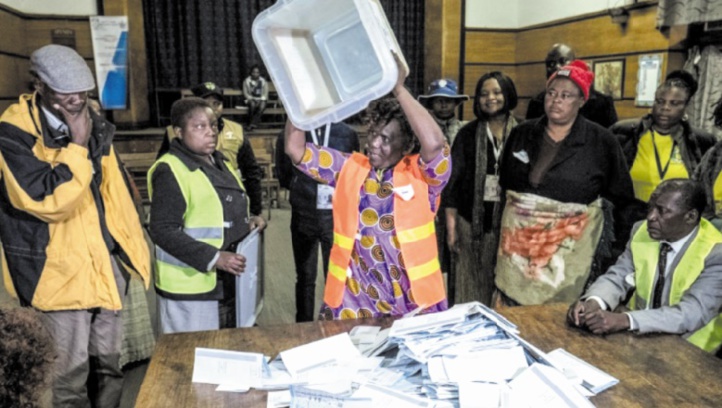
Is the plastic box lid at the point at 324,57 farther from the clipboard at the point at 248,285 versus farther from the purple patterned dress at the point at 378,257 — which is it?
the clipboard at the point at 248,285

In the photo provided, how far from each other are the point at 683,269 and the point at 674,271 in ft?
0.08

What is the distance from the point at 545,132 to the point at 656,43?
3.84m

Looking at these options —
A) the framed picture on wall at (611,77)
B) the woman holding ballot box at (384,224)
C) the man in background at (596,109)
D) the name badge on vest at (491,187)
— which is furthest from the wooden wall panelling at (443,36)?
the woman holding ballot box at (384,224)

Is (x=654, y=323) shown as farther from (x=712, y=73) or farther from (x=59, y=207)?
(x=712, y=73)

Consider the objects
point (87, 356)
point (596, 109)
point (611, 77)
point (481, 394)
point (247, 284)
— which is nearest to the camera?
point (481, 394)

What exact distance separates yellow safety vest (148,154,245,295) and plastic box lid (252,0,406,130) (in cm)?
63

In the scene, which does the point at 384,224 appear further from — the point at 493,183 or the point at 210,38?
the point at 210,38

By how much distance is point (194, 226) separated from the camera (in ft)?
6.47

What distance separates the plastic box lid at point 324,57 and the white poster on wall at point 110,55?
6.15 metres

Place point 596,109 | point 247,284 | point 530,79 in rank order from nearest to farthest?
1. point 247,284
2. point 596,109
3. point 530,79

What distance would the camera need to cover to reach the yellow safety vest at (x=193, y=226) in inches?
76.7

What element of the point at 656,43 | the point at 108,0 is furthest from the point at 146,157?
the point at 656,43

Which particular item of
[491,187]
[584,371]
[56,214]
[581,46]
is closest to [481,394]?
[584,371]

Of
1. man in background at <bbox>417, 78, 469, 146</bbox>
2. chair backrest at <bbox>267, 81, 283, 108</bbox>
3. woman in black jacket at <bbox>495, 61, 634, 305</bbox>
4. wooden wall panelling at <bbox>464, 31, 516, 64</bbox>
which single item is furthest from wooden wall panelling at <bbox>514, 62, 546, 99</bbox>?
woman in black jacket at <bbox>495, 61, 634, 305</bbox>
